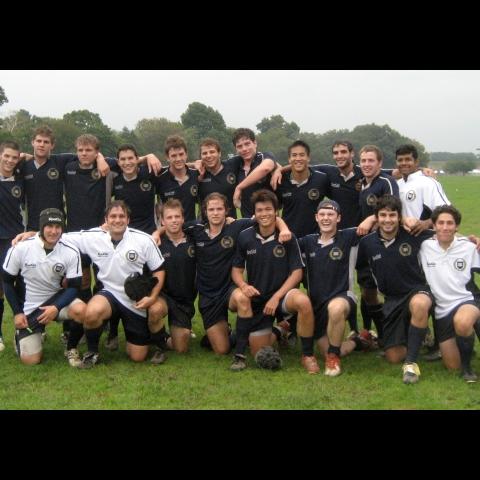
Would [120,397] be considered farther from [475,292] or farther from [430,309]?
[475,292]

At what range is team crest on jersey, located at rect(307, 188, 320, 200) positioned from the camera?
6668mm

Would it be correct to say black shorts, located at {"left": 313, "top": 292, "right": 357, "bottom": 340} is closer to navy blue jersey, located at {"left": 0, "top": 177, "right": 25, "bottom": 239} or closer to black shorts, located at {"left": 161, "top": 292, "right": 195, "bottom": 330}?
black shorts, located at {"left": 161, "top": 292, "right": 195, "bottom": 330}

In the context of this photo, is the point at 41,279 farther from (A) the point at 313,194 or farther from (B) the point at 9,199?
(A) the point at 313,194

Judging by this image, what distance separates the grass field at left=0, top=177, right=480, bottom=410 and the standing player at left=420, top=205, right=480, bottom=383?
0.29m

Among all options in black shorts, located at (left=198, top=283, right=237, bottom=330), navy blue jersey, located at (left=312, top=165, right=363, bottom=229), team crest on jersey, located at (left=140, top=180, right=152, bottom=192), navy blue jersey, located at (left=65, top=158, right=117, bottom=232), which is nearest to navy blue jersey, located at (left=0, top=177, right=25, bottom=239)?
navy blue jersey, located at (left=65, top=158, right=117, bottom=232)

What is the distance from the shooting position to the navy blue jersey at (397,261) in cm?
574

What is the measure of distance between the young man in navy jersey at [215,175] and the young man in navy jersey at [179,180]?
0.27ft

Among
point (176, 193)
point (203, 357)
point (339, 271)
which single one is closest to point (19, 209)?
point (176, 193)

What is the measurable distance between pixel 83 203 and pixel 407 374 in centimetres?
400

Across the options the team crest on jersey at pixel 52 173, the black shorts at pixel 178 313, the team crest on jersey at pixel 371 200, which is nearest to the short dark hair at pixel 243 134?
the team crest on jersey at pixel 371 200

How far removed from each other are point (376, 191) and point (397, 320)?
4.64 feet

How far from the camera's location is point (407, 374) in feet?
17.3

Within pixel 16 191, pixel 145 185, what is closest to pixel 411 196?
pixel 145 185

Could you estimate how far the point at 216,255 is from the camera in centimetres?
623
